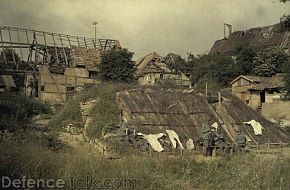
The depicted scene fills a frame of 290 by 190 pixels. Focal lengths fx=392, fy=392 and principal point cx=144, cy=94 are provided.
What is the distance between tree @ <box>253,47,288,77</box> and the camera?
111 ft

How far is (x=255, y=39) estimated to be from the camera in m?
48.0

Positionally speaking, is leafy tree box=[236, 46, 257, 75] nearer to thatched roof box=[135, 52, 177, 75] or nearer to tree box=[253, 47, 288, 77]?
tree box=[253, 47, 288, 77]

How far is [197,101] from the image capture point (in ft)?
52.3

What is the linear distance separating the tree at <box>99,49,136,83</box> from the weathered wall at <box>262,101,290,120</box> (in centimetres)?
1046

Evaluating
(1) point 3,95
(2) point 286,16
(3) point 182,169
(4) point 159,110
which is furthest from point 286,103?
(3) point 182,169

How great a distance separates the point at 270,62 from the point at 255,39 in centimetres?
1463

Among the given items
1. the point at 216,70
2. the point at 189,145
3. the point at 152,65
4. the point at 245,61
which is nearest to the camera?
the point at 189,145

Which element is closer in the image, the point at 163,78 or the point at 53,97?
the point at 53,97

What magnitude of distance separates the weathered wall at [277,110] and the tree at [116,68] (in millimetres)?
10464

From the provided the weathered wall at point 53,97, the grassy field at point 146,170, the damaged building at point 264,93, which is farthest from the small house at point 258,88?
the grassy field at point 146,170

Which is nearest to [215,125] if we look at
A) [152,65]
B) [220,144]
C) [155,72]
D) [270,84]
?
[220,144]

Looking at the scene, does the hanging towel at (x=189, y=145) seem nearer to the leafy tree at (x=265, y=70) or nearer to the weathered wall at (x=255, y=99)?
the weathered wall at (x=255, y=99)

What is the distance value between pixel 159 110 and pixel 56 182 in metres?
8.74

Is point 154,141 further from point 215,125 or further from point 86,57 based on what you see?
point 86,57
